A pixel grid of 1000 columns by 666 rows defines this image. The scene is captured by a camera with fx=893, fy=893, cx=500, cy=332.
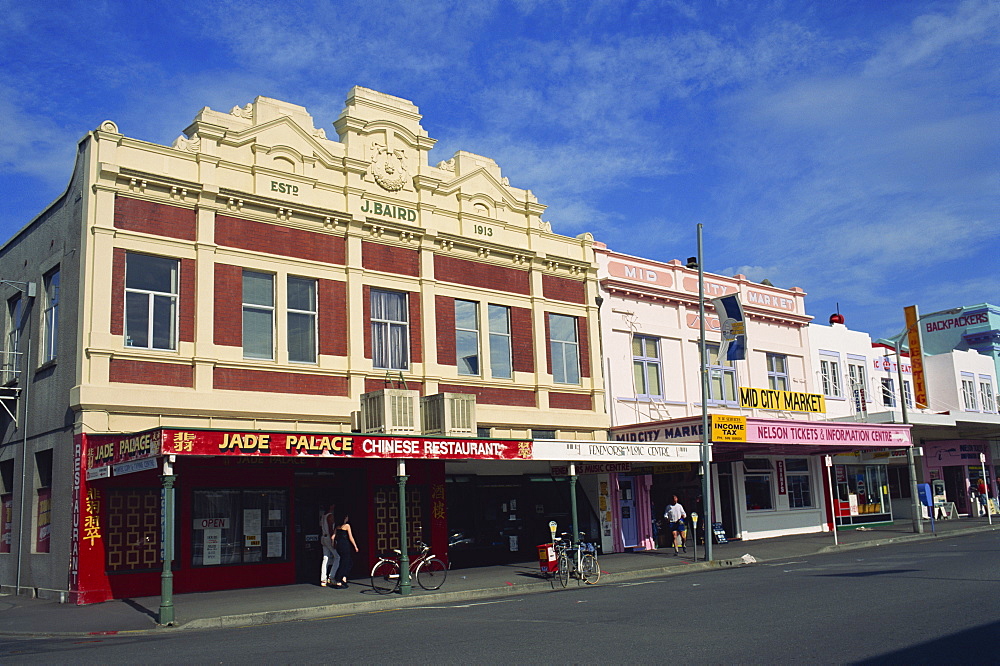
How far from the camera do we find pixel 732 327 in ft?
88.5

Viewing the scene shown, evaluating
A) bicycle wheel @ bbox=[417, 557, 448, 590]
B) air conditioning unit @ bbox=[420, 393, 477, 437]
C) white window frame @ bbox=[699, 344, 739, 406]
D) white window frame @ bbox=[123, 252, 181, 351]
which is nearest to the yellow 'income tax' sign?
white window frame @ bbox=[699, 344, 739, 406]

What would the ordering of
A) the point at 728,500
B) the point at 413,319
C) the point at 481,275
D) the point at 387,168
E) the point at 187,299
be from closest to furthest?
the point at 187,299 < the point at 413,319 < the point at 387,168 < the point at 481,275 < the point at 728,500

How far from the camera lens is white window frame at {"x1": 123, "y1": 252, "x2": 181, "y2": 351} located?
60.6 feet

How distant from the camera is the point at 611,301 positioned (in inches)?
1095

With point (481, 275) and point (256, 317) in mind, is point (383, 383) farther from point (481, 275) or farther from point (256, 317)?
point (481, 275)

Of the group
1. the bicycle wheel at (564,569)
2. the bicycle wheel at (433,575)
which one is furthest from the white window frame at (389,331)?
the bicycle wheel at (564,569)

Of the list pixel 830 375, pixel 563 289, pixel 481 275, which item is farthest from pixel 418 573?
pixel 830 375

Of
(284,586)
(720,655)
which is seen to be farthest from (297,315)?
(720,655)

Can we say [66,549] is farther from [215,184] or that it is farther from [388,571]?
[215,184]

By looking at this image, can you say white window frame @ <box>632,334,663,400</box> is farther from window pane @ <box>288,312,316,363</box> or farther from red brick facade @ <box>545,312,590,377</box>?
window pane @ <box>288,312,316,363</box>

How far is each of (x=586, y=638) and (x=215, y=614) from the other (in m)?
7.03

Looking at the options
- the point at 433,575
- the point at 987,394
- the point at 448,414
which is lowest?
the point at 433,575

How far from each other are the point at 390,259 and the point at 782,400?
50.1ft

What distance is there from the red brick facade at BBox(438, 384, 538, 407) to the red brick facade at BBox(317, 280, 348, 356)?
9.81ft
